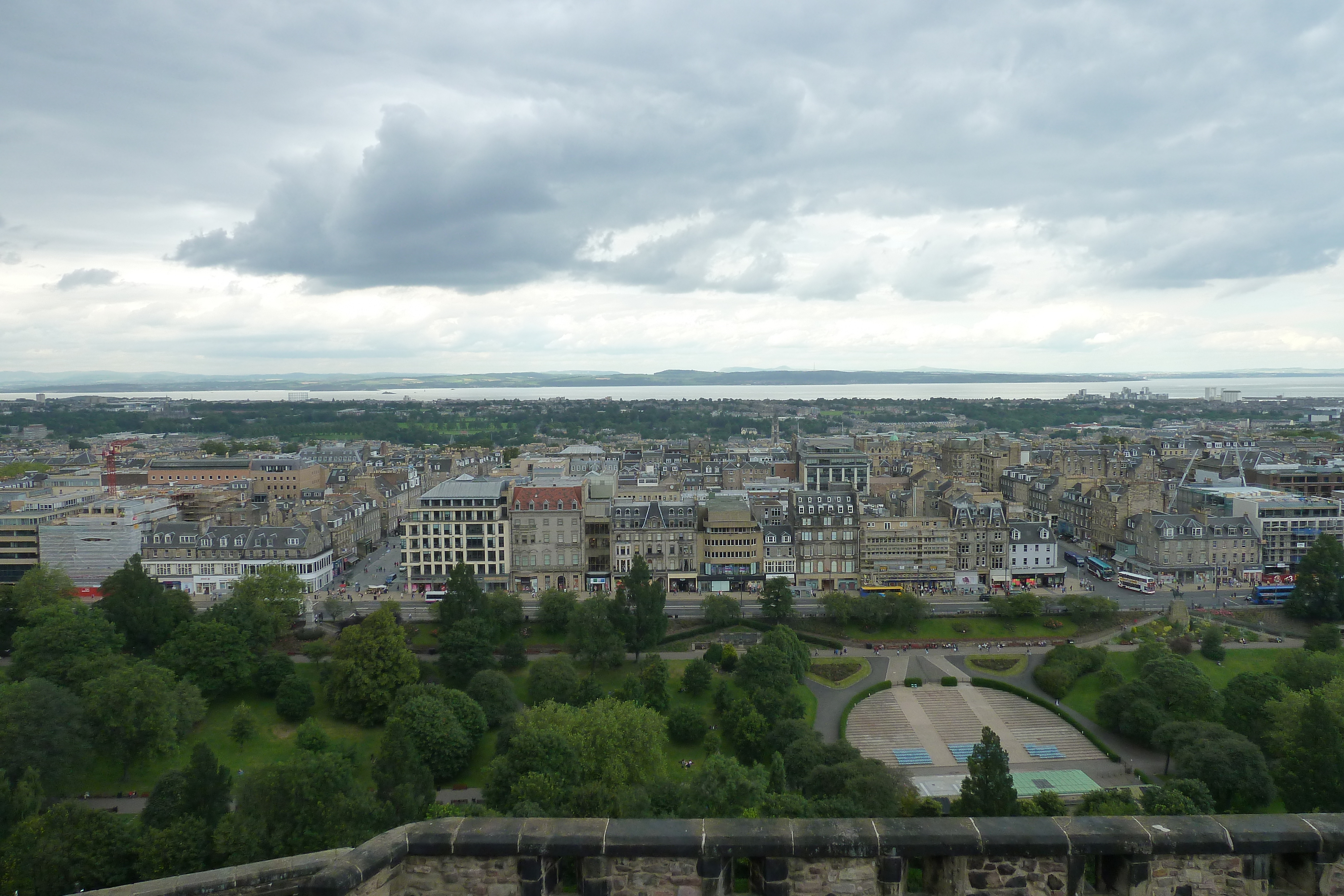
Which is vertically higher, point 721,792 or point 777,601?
point 777,601

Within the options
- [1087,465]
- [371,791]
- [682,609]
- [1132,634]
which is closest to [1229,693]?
[1132,634]

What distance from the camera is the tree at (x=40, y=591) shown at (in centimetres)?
4847

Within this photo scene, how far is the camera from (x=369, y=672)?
4053cm

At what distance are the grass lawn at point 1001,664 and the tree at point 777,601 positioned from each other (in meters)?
11.0

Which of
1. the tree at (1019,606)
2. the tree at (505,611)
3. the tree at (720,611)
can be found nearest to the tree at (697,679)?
the tree at (720,611)

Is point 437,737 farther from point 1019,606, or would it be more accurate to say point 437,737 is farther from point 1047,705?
point 1019,606

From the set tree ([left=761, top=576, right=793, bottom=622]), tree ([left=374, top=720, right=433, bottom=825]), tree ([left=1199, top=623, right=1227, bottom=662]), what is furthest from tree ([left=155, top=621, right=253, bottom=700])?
tree ([left=1199, top=623, right=1227, bottom=662])

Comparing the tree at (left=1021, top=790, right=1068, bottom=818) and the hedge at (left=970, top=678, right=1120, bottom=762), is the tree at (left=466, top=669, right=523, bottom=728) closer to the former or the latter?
the tree at (left=1021, top=790, right=1068, bottom=818)

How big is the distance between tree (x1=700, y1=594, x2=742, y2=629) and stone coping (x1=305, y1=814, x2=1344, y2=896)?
44.7 m

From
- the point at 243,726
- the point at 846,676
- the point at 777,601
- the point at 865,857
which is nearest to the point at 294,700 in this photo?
the point at 243,726

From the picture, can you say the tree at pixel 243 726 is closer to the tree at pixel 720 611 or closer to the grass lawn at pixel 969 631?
the tree at pixel 720 611

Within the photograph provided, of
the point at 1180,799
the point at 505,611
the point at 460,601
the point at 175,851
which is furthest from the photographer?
the point at 505,611

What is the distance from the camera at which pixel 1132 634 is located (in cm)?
5191

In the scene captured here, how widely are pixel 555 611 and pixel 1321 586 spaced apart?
161 feet
